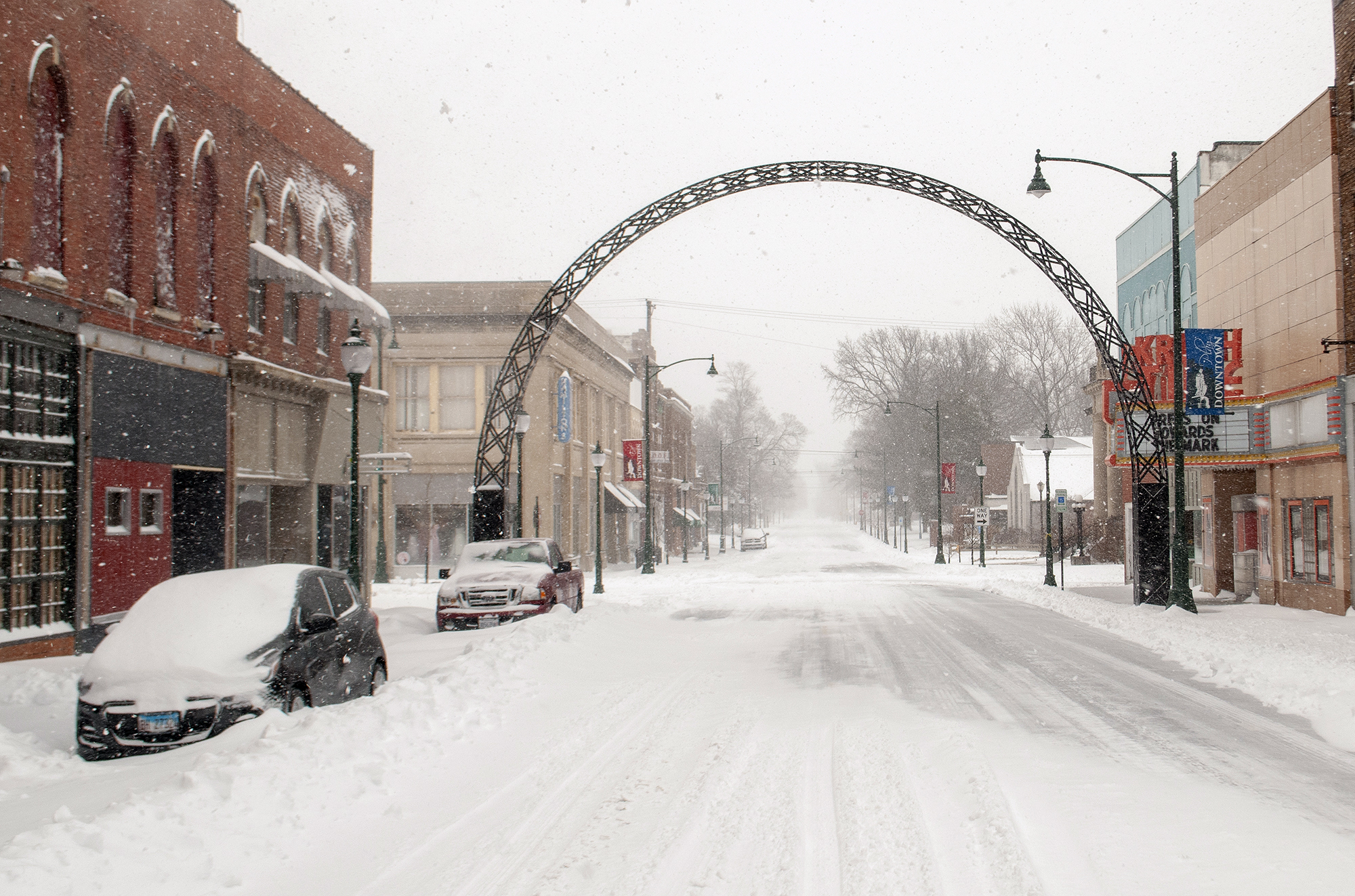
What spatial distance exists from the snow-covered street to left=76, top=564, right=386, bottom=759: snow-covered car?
0.42m

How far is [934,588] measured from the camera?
104 feet

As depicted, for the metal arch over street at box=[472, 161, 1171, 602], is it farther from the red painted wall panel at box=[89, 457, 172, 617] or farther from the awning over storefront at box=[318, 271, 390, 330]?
the red painted wall panel at box=[89, 457, 172, 617]

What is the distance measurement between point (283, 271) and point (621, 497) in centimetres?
2941

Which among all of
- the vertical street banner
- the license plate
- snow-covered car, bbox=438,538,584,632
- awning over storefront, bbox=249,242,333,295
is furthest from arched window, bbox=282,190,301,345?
the vertical street banner

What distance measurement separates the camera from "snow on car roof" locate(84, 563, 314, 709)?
340 inches

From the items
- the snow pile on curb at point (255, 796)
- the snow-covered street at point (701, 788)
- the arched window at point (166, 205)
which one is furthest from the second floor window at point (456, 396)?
the snow pile on curb at point (255, 796)

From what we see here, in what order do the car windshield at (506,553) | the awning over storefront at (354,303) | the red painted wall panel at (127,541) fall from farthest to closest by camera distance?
the awning over storefront at (354,303), the car windshield at (506,553), the red painted wall panel at (127,541)

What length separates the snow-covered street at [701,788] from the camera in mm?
5648

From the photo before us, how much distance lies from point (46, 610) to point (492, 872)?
1147 cm

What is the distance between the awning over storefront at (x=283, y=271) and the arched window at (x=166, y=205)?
2225 millimetres

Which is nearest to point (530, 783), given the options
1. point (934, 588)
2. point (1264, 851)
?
point (1264, 851)

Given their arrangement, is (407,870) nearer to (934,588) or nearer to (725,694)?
(725,694)

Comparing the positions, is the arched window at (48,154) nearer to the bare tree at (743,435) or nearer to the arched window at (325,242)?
the arched window at (325,242)

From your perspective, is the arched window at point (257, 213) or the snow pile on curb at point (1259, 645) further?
the arched window at point (257, 213)
